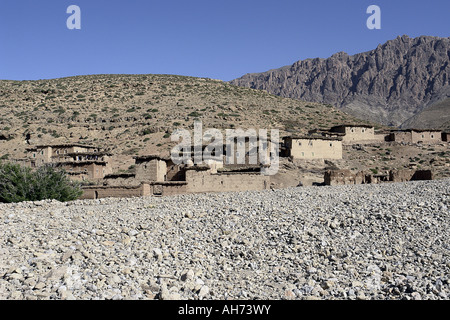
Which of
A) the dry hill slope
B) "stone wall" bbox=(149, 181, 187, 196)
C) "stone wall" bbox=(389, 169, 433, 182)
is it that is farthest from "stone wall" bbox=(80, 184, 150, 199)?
the dry hill slope

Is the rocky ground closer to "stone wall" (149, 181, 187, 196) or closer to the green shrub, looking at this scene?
the green shrub

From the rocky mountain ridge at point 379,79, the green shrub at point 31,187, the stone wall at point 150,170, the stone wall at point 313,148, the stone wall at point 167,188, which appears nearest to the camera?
the green shrub at point 31,187

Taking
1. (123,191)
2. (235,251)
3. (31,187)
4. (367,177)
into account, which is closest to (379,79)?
(367,177)

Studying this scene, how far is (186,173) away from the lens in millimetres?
22047

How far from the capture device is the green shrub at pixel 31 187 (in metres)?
18.4

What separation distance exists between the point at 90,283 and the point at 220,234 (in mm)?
4045

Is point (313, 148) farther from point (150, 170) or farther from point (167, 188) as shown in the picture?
point (167, 188)

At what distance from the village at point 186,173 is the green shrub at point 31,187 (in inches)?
53.4

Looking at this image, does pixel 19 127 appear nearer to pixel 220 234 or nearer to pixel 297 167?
pixel 297 167

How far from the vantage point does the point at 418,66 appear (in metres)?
155

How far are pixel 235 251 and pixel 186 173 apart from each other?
12080 millimetres

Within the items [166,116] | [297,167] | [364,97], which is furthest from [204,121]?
[364,97]

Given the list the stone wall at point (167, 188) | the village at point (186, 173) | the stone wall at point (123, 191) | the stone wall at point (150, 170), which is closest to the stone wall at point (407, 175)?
the village at point (186, 173)

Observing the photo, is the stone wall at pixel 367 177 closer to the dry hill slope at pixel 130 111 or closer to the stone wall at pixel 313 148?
the stone wall at pixel 313 148
